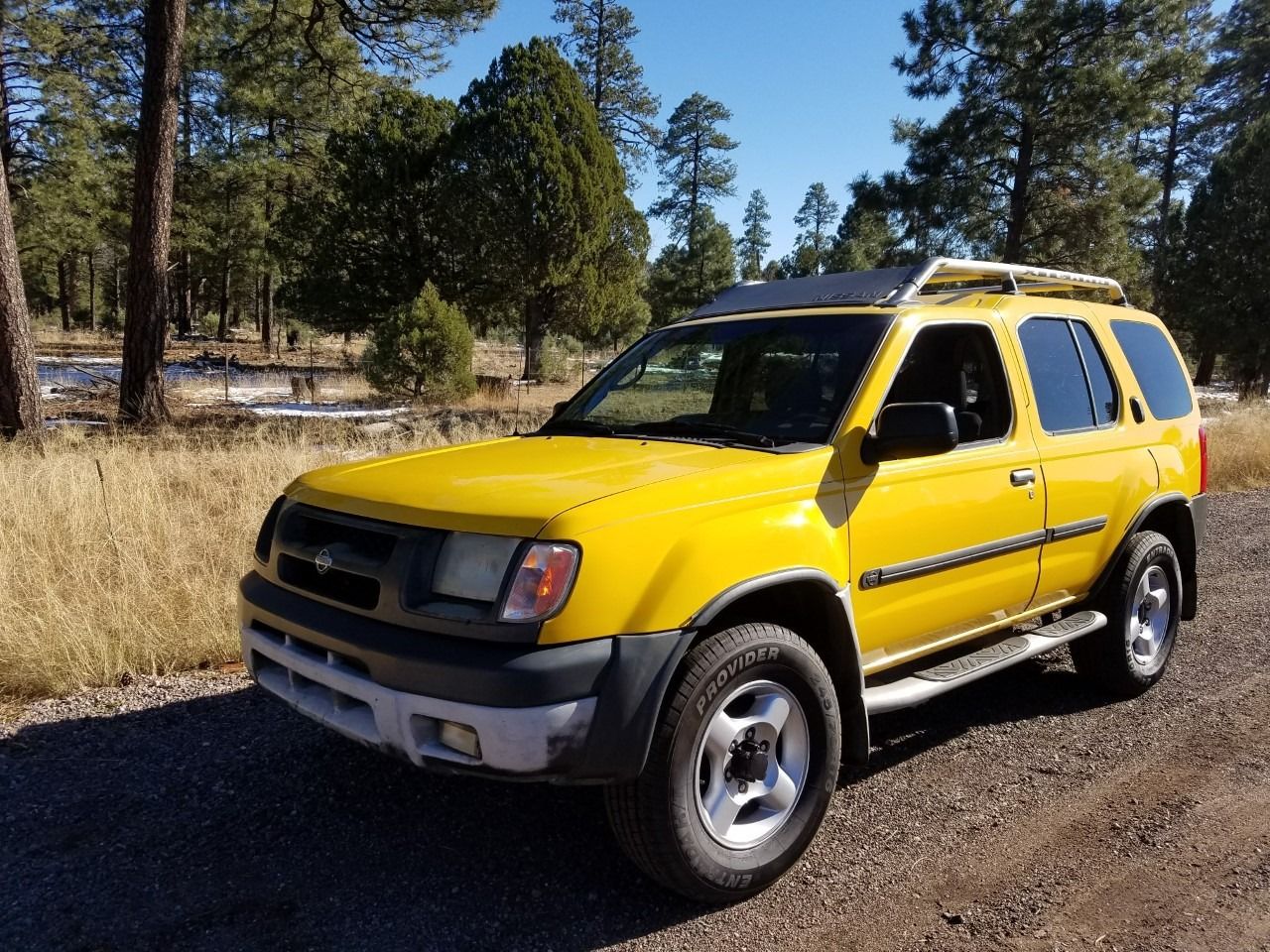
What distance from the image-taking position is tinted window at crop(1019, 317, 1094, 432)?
12.5 feet

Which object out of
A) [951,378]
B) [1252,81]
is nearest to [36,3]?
[951,378]

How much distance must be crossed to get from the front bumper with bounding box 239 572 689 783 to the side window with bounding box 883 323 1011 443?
1858mm

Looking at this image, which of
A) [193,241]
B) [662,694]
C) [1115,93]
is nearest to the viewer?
[662,694]

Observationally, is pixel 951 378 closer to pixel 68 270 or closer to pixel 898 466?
pixel 898 466

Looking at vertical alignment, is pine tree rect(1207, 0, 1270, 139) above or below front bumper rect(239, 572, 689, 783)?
above

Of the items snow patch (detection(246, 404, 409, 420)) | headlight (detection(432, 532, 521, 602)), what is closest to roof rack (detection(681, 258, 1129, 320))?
headlight (detection(432, 532, 521, 602))

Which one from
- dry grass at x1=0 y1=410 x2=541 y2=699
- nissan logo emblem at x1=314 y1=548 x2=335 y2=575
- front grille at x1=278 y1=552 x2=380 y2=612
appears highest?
nissan logo emblem at x1=314 y1=548 x2=335 y2=575

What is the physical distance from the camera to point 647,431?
3.47 metres

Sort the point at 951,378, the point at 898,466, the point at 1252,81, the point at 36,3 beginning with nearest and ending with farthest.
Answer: the point at 898,466 < the point at 951,378 < the point at 36,3 < the point at 1252,81

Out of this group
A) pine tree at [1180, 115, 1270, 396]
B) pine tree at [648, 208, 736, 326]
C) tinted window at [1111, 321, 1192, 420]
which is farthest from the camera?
pine tree at [648, 208, 736, 326]

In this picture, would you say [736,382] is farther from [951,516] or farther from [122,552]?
[122,552]

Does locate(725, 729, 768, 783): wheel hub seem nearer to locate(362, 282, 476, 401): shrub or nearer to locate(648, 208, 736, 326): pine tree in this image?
locate(362, 282, 476, 401): shrub

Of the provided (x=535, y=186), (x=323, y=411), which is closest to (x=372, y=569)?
(x=323, y=411)

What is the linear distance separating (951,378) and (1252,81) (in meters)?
37.0
